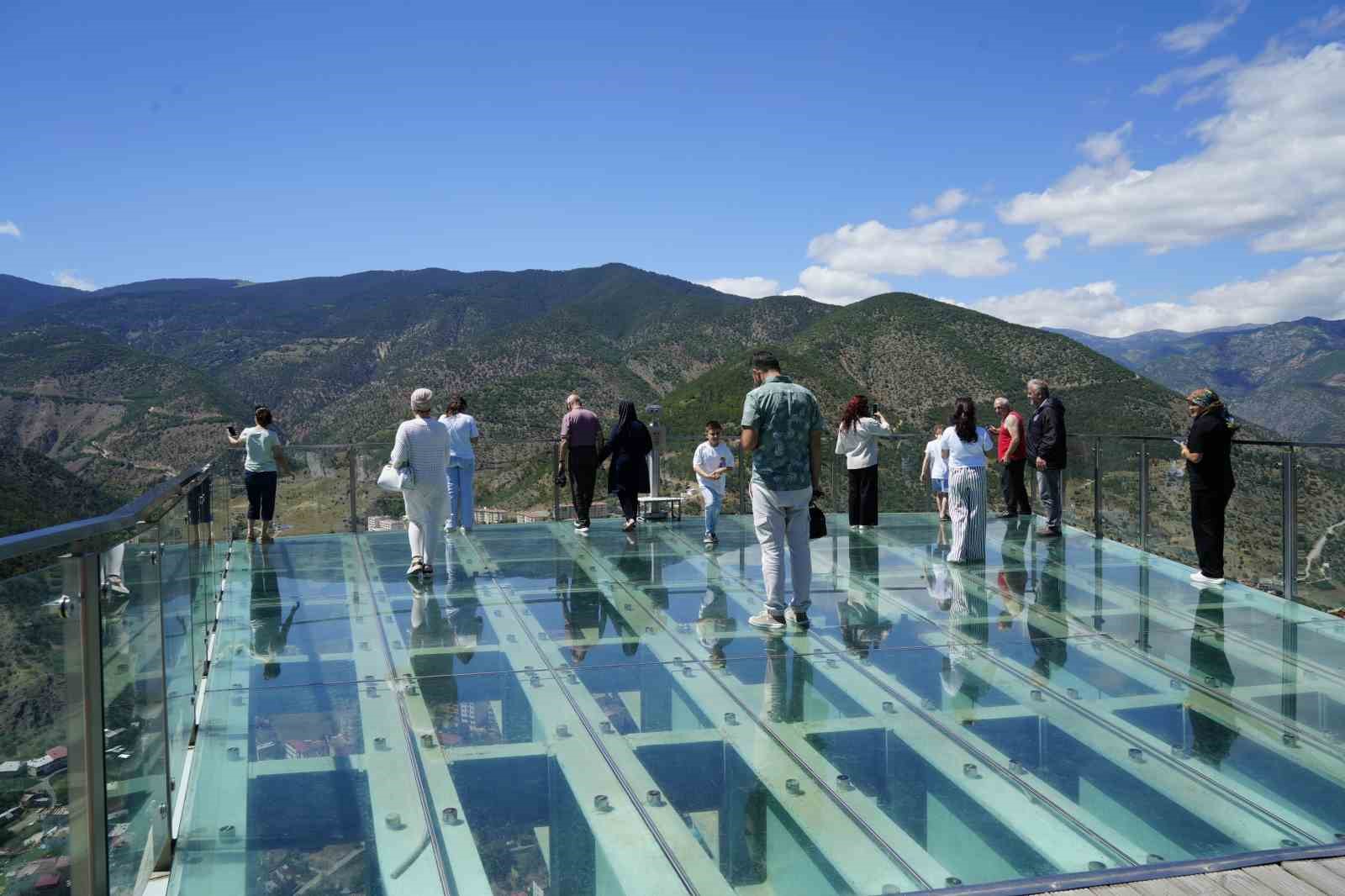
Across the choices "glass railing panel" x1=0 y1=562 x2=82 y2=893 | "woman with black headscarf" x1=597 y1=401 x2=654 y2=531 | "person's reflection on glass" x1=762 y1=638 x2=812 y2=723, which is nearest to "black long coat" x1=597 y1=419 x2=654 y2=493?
"woman with black headscarf" x1=597 y1=401 x2=654 y2=531

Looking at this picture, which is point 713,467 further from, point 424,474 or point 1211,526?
point 1211,526

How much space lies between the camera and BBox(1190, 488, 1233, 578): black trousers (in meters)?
8.67

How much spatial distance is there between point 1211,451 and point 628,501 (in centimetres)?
603

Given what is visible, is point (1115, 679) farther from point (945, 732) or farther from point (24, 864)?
point (24, 864)

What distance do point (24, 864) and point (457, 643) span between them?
4817 millimetres

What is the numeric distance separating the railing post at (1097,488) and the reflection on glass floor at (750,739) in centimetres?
287

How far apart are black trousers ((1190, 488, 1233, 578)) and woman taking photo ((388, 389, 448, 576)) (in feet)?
20.1

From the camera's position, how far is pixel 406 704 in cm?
562

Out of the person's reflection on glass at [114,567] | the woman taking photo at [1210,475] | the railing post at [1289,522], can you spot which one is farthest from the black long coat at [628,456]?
the person's reflection on glass at [114,567]

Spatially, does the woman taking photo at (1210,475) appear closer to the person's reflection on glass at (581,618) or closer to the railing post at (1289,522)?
the railing post at (1289,522)

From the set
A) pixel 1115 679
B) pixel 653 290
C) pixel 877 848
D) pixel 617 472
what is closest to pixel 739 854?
pixel 877 848

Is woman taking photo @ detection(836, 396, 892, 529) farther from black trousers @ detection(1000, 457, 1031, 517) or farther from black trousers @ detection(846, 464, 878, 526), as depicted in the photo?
black trousers @ detection(1000, 457, 1031, 517)

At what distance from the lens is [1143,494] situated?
10.5 m

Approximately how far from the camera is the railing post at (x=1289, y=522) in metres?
8.17
